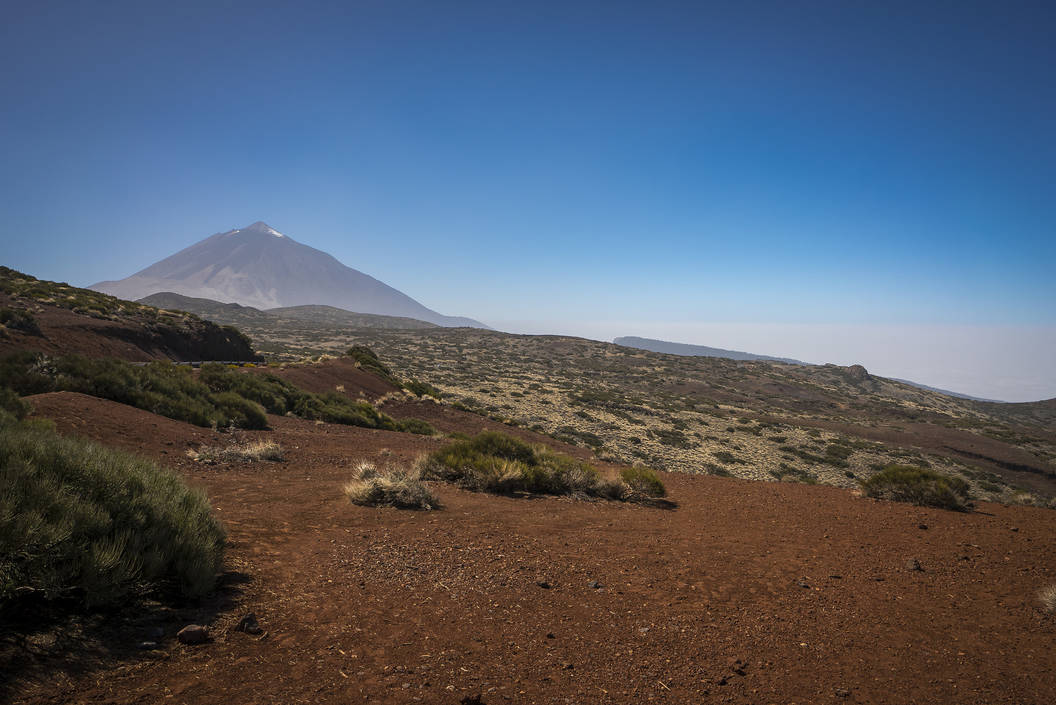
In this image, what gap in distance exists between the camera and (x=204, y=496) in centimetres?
527

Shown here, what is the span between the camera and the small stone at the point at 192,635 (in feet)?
11.6

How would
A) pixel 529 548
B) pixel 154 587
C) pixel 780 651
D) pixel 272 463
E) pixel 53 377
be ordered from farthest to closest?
pixel 53 377
pixel 272 463
pixel 529 548
pixel 780 651
pixel 154 587

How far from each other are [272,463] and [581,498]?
7.00 m

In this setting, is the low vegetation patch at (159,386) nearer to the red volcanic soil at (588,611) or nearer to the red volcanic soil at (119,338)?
the red volcanic soil at (588,611)

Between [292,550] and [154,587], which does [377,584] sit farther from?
[154,587]

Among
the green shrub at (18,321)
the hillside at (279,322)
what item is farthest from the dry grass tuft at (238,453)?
the hillside at (279,322)

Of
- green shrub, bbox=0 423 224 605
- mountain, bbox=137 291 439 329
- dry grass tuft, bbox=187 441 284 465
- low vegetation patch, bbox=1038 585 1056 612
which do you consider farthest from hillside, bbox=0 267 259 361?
mountain, bbox=137 291 439 329

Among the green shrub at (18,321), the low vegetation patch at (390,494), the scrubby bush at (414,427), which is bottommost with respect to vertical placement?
the scrubby bush at (414,427)

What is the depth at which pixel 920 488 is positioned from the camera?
10.2m

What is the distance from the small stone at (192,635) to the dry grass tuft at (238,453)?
24.5ft

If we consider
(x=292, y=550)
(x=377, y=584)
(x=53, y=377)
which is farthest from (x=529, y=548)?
(x=53, y=377)

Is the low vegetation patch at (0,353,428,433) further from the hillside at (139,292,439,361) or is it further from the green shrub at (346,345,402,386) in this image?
the hillside at (139,292,439,361)

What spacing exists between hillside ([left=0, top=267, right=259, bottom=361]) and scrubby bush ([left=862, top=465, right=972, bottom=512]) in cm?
2632

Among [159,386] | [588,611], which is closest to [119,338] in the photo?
[159,386]
